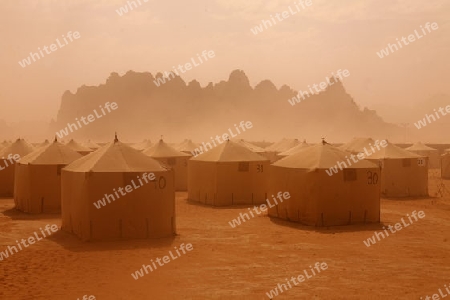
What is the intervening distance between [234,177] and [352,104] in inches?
4101

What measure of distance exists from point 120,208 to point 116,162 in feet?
4.15

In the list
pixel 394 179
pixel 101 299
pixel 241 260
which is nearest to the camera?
pixel 101 299

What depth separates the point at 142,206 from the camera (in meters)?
11.5

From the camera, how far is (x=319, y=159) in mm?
14000

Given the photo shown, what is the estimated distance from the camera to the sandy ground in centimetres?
788

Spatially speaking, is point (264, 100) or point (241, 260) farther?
point (264, 100)

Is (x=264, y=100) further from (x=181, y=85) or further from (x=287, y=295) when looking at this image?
(x=287, y=295)

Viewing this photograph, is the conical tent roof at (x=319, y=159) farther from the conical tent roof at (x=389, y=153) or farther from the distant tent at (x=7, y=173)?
the distant tent at (x=7, y=173)

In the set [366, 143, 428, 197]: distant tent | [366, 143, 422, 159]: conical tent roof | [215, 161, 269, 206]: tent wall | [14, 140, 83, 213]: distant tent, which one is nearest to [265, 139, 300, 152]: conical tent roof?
[366, 143, 422, 159]: conical tent roof

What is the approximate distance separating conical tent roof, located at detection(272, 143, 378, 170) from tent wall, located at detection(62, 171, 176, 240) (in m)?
4.43

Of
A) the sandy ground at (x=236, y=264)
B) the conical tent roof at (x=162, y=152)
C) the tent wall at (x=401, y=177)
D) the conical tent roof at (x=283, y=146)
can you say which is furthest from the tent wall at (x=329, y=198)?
the conical tent roof at (x=283, y=146)

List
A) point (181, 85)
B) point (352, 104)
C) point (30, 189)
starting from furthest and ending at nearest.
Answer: point (352, 104) → point (181, 85) → point (30, 189)

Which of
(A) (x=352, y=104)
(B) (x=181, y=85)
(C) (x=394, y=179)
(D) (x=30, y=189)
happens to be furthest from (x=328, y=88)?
(D) (x=30, y=189)

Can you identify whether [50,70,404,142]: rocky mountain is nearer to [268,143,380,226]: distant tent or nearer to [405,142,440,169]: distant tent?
[405,142,440,169]: distant tent
